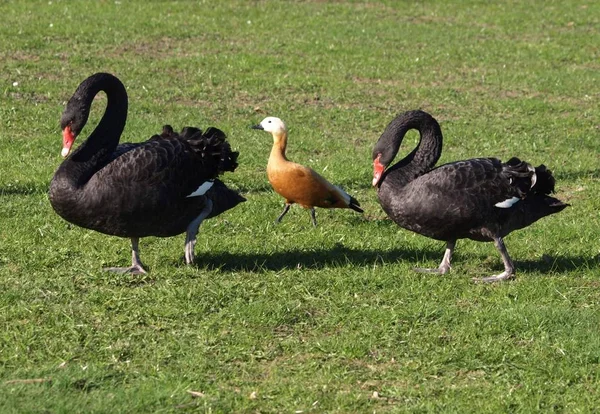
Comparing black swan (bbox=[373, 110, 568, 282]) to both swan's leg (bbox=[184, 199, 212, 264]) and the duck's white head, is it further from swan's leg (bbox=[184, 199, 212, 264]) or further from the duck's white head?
the duck's white head

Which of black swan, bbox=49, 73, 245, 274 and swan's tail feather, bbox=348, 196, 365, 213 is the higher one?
black swan, bbox=49, 73, 245, 274

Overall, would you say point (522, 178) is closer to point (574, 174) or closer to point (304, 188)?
point (304, 188)

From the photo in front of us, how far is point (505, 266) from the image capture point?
6910 mm

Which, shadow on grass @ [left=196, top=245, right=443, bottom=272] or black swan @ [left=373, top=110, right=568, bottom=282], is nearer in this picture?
black swan @ [left=373, top=110, right=568, bottom=282]

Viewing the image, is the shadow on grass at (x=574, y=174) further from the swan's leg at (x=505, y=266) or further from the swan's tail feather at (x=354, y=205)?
the swan's leg at (x=505, y=266)

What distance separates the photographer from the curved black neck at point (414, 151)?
7094mm

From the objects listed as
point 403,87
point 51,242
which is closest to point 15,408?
point 51,242

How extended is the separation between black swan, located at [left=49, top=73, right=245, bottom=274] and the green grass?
1.20 ft

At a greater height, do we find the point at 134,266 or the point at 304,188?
the point at 304,188

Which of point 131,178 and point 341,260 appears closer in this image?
point 131,178

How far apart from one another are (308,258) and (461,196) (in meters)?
1.21

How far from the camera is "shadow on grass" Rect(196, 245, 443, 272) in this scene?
7.03 m

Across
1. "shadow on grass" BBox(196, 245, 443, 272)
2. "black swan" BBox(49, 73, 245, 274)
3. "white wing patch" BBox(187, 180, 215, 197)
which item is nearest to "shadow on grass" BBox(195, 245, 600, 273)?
"shadow on grass" BBox(196, 245, 443, 272)

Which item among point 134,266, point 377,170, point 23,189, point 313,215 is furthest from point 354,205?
point 23,189
